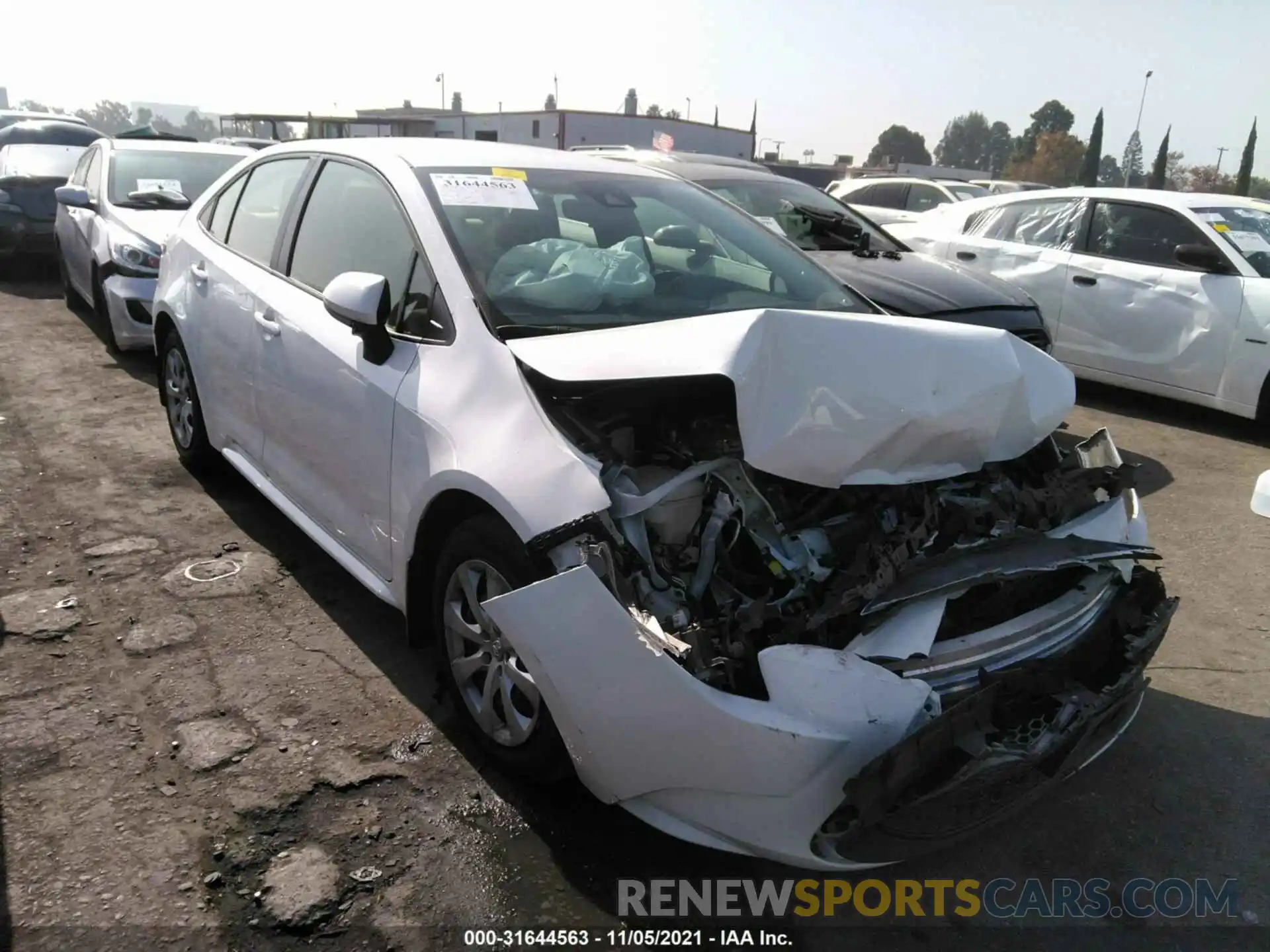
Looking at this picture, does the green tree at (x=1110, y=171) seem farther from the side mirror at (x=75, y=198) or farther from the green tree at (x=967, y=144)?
the side mirror at (x=75, y=198)

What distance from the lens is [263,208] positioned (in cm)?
416

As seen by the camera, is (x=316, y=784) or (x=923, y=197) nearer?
(x=316, y=784)

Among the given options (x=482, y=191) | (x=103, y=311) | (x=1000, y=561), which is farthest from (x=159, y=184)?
(x=1000, y=561)

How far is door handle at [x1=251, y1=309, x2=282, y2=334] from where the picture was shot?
360cm

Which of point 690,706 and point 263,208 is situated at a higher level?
point 263,208

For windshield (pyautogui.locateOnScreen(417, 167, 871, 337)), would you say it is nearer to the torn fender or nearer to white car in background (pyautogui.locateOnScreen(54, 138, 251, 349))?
the torn fender

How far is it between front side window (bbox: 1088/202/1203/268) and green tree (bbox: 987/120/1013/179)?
112 metres

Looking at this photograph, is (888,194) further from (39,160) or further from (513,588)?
(513,588)

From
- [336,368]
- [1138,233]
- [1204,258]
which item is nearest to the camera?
[336,368]

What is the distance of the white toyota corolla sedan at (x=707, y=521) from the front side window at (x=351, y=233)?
0.06 feet

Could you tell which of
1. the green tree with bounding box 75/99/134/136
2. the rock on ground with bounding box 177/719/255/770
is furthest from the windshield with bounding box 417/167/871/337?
the green tree with bounding box 75/99/134/136

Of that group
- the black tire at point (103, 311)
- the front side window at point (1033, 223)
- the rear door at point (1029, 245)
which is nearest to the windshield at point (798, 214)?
the rear door at point (1029, 245)

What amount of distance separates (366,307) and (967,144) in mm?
131487

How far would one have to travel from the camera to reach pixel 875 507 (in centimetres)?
263
